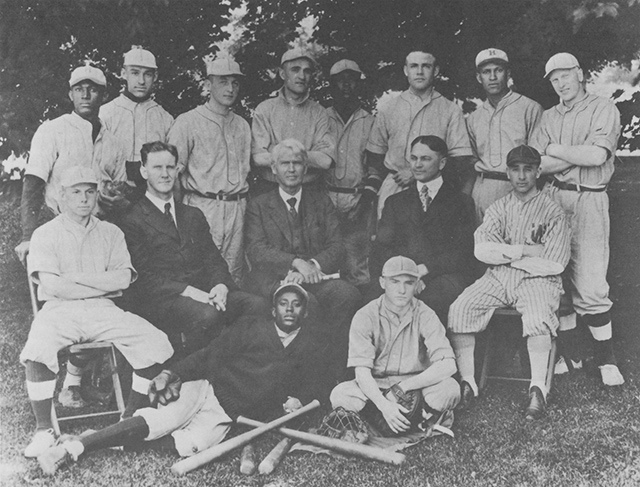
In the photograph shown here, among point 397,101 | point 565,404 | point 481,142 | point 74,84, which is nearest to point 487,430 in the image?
point 565,404

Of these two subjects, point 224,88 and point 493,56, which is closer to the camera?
point 493,56

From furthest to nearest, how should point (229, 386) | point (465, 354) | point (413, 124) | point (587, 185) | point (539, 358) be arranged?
point (413, 124)
point (587, 185)
point (465, 354)
point (539, 358)
point (229, 386)

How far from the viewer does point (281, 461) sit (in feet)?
13.0

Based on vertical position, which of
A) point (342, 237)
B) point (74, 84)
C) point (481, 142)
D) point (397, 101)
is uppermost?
point (74, 84)

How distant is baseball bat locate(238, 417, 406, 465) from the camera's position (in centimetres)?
391

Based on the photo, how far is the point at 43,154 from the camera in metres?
4.66

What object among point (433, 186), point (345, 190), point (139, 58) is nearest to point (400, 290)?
point (433, 186)

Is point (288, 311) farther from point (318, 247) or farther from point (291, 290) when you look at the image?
point (318, 247)

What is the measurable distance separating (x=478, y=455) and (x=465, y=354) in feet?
2.22

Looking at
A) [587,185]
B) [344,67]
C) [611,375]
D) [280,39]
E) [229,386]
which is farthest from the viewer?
[280,39]

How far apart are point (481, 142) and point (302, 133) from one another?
115 cm

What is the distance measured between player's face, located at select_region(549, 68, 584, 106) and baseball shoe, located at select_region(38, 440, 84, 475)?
3.33 meters

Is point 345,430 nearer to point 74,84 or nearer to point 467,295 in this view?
point 467,295

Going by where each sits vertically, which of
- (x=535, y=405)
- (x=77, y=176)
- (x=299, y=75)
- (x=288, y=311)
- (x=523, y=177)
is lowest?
(x=535, y=405)
